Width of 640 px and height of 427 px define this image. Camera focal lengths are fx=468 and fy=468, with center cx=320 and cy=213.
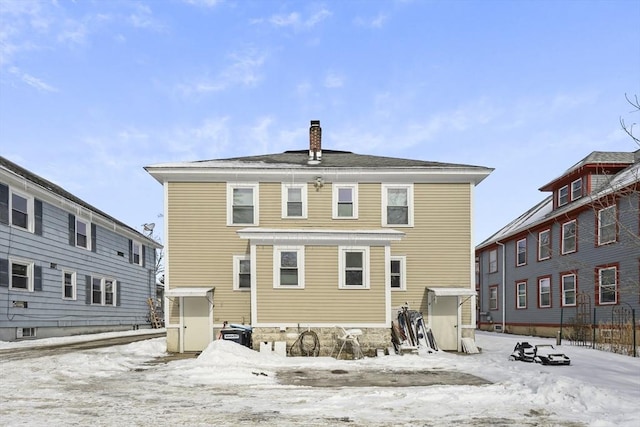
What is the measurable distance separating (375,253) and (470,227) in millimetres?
4544

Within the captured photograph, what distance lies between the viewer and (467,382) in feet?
34.4

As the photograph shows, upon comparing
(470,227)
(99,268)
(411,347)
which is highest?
(470,227)

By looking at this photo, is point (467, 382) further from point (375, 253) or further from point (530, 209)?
point (530, 209)

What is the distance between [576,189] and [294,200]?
577 inches

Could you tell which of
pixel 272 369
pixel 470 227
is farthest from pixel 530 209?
pixel 272 369

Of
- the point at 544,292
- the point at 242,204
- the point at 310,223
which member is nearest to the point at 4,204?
the point at 242,204

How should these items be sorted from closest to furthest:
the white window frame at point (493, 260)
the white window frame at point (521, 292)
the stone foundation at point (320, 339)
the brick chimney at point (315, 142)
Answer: the stone foundation at point (320, 339) → the brick chimney at point (315, 142) → the white window frame at point (521, 292) → the white window frame at point (493, 260)

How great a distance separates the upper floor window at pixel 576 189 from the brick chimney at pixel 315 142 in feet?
43.2

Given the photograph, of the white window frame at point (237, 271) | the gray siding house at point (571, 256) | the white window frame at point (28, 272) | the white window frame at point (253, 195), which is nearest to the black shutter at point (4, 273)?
the white window frame at point (28, 272)

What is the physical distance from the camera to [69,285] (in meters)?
23.0

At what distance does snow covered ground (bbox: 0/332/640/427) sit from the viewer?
23.2 ft

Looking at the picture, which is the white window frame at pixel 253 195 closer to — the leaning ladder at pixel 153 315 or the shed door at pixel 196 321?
the shed door at pixel 196 321

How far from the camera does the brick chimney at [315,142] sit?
64.9ft

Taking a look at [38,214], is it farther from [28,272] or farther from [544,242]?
[544,242]
